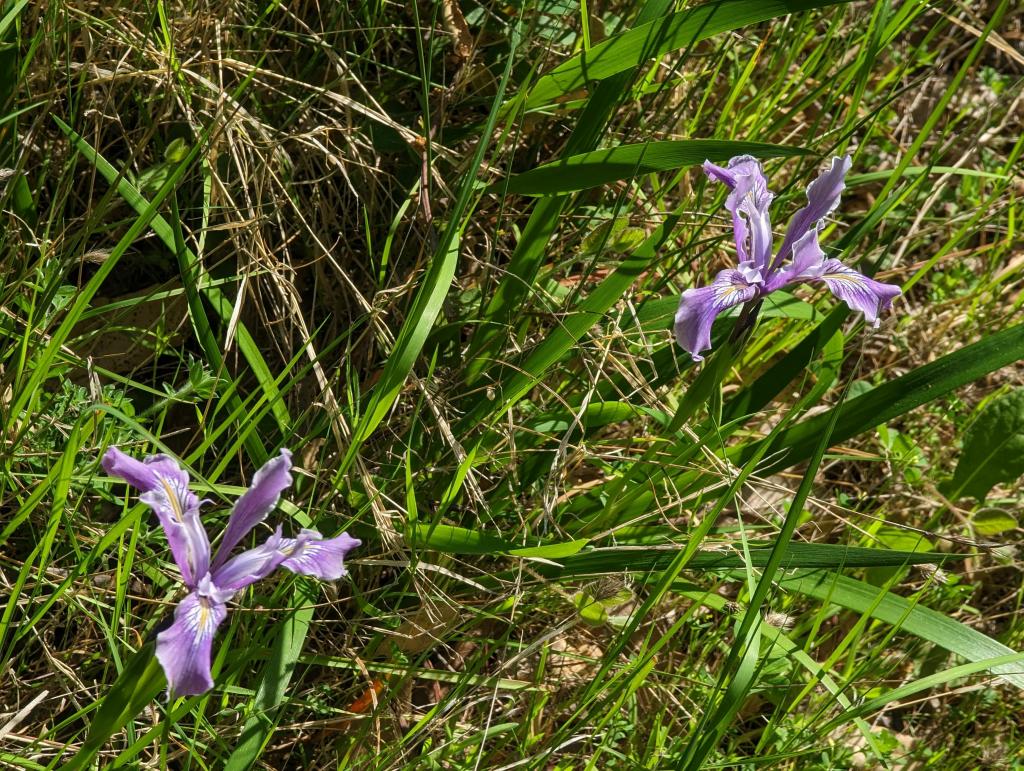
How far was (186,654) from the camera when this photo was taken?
0.97m

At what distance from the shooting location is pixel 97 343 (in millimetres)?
1803

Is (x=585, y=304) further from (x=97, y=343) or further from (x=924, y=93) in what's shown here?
(x=924, y=93)

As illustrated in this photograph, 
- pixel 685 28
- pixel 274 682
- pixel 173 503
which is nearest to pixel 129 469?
pixel 173 503

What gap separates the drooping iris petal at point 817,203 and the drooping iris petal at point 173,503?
0.99 meters

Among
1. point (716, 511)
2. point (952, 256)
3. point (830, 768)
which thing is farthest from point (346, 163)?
point (952, 256)

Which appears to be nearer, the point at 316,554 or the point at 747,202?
the point at 316,554

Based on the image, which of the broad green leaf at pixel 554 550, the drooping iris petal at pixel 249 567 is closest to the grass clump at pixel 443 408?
the broad green leaf at pixel 554 550

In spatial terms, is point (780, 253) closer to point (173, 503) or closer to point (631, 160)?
point (631, 160)

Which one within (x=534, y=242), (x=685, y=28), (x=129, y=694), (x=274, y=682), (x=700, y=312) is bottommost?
(x=274, y=682)

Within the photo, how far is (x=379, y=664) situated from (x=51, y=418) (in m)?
0.65

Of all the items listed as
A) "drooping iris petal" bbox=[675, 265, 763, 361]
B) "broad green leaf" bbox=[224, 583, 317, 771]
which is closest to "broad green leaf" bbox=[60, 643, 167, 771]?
"broad green leaf" bbox=[224, 583, 317, 771]

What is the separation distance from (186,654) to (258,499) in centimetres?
22

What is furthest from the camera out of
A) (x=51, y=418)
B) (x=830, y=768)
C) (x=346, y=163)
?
(x=346, y=163)

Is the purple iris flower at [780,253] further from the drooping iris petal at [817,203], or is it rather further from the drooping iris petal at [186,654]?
the drooping iris petal at [186,654]
